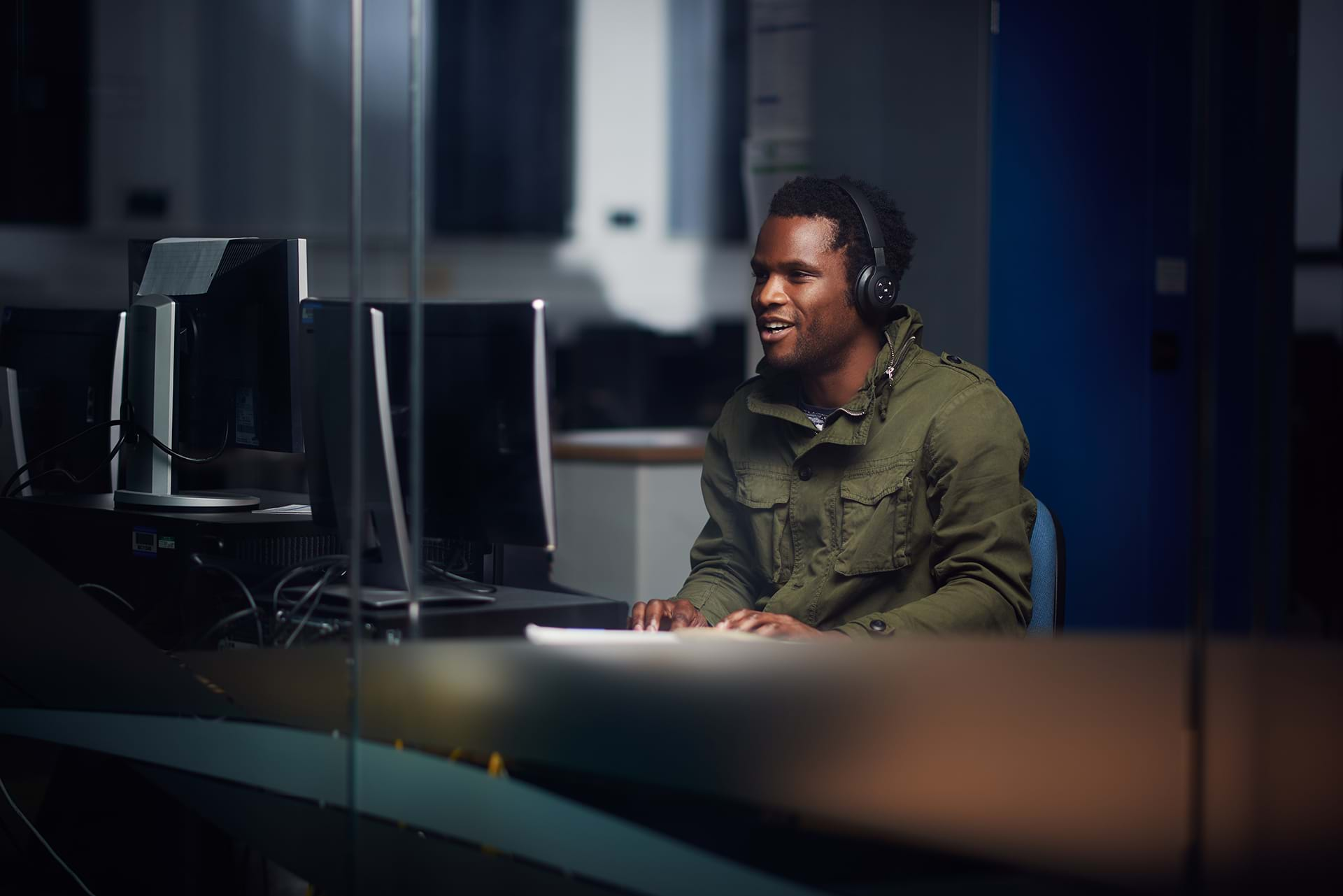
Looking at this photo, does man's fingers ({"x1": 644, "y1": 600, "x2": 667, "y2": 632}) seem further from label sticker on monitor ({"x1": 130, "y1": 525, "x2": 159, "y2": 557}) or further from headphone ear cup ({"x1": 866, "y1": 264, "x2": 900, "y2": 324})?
label sticker on monitor ({"x1": 130, "y1": 525, "x2": 159, "y2": 557})

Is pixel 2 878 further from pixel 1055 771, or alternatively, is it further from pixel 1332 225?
pixel 1332 225

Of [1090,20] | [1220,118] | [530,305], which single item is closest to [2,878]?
[530,305]

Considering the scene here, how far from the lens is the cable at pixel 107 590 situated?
1.81 meters

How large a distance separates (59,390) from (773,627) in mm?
1362

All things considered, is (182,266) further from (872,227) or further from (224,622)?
(872,227)

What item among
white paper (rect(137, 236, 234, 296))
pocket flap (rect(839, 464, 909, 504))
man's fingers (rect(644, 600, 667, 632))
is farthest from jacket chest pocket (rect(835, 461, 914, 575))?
white paper (rect(137, 236, 234, 296))

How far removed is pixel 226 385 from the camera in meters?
2.06

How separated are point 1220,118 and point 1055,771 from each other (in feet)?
2.15

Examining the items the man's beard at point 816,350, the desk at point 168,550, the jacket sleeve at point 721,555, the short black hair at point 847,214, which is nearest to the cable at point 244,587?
the desk at point 168,550

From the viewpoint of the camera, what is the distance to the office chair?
1.70 meters

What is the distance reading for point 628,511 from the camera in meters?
2.55

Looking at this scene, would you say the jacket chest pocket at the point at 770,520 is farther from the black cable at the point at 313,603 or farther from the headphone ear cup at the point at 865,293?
the black cable at the point at 313,603

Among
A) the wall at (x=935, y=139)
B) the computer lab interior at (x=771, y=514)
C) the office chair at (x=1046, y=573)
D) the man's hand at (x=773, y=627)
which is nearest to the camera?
the computer lab interior at (x=771, y=514)

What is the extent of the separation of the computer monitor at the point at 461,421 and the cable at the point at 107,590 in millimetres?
430
